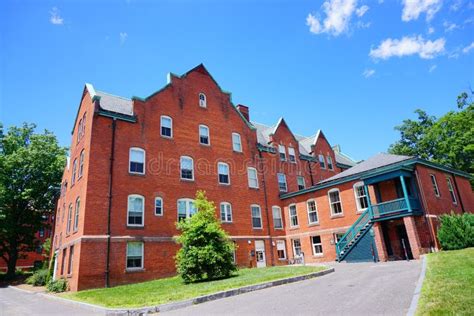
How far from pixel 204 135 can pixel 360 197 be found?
13.9m

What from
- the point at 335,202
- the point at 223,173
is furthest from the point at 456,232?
the point at 223,173

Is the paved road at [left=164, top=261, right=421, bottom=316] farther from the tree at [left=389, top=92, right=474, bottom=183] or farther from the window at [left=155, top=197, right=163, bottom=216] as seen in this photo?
the tree at [left=389, top=92, right=474, bottom=183]

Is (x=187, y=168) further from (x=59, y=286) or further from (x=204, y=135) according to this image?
(x=59, y=286)

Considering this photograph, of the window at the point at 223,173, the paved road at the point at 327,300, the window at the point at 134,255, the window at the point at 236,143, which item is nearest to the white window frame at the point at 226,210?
the window at the point at 223,173

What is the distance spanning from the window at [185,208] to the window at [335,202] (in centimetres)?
1136

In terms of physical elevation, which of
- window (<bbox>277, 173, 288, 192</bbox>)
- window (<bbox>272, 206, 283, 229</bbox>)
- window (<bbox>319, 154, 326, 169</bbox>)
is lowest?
window (<bbox>272, 206, 283, 229</bbox>)

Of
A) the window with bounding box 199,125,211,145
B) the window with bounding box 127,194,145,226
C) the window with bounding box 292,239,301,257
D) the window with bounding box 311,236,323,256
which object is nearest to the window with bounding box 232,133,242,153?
the window with bounding box 199,125,211,145

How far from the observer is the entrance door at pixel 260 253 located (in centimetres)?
2719

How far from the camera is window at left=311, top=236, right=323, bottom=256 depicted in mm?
26672

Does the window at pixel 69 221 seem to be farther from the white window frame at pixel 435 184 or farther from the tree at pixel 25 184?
the white window frame at pixel 435 184

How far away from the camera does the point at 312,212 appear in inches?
1098

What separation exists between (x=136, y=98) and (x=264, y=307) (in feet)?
64.7

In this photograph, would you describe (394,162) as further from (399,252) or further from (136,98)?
(136,98)

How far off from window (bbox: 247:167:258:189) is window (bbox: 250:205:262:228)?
1.98m
